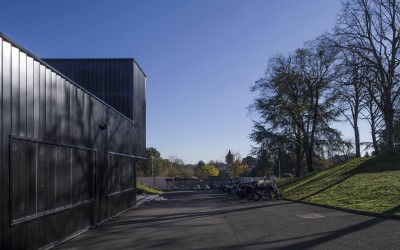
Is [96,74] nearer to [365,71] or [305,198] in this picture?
[305,198]

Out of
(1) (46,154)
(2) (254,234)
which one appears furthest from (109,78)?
(2) (254,234)

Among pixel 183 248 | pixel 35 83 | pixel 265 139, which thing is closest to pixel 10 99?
pixel 35 83

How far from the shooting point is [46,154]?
38.3 feet

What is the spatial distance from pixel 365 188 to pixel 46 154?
1799 cm

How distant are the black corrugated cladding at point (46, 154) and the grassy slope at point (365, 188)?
33.3 feet

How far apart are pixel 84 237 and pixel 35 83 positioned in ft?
17.1

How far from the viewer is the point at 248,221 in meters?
17.4

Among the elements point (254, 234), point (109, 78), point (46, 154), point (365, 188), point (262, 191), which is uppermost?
point (109, 78)

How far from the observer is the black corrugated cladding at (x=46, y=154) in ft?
30.7

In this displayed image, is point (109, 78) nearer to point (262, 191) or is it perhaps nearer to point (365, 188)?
point (262, 191)

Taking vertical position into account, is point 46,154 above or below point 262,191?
above

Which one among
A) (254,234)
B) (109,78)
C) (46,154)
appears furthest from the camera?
(109,78)

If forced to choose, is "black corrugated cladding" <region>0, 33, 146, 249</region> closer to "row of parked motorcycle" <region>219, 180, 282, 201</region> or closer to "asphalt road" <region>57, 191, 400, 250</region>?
"asphalt road" <region>57, 191, 400, 250</region>

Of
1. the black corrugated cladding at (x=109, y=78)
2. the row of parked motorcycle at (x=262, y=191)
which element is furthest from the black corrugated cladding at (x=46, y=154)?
the row of parked motorcycle at (x=262, y=191)
